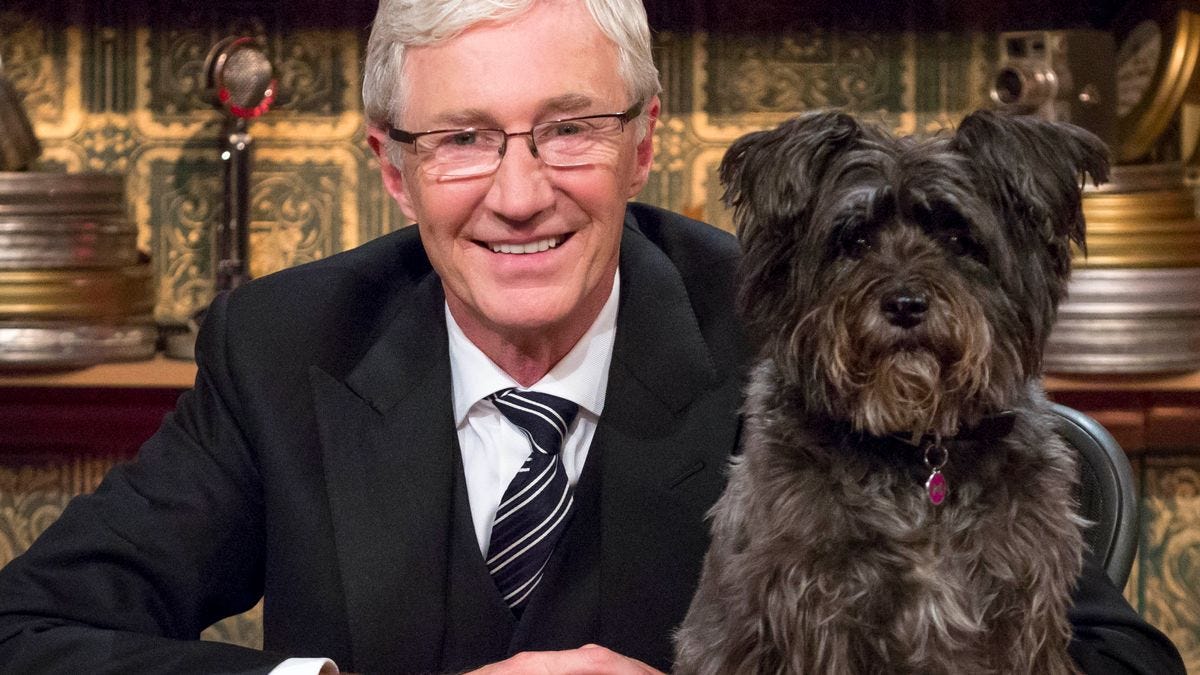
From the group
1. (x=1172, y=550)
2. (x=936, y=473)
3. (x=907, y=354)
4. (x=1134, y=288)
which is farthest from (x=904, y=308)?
(x=1172, y=550)

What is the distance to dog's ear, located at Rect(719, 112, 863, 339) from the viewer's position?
1467 millimetres

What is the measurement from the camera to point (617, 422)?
188 centimetres

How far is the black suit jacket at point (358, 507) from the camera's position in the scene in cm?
184

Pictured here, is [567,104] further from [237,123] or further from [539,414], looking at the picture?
[237,123]

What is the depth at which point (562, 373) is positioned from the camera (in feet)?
6.47

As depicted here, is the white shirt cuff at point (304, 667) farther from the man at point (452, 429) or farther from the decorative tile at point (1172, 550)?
the decorative tile at point (1172, 550)

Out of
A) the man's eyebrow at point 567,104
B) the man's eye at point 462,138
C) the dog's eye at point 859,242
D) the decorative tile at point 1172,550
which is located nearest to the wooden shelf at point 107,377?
the man's eye at point 462,138

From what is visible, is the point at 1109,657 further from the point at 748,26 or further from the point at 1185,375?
the point at 748,26

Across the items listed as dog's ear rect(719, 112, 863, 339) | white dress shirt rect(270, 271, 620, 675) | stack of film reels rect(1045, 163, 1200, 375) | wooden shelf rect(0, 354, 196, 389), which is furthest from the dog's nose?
wooden shelf rect(0, 354, 196, 389)

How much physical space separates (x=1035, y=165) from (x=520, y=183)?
643 millimetres

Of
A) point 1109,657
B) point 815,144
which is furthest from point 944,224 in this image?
point 1109,657

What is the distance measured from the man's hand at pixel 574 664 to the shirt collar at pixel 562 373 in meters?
0.42

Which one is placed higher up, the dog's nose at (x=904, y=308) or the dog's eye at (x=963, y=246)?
the dog's eye at (x=963, y=246)

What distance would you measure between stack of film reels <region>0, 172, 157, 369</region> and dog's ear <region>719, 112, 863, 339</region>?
1851mm
